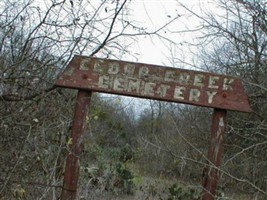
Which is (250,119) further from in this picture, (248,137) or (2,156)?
(2,156)

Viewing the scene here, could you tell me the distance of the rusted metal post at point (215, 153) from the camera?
187 inches

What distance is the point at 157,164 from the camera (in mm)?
15969

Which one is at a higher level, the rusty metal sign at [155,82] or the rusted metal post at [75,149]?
the rusty metal sign at [155,82]

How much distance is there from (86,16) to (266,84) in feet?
15.7

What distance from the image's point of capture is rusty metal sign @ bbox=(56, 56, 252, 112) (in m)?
4.82

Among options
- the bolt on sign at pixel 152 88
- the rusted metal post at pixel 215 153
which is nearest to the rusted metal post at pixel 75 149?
the bolt on sign at pixel 152 88

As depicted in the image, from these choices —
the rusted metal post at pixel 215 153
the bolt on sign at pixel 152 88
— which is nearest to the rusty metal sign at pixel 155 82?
the bolt on sign at pixel 152 88

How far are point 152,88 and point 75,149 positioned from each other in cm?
92

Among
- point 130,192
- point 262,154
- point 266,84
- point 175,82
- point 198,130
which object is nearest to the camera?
point 175,82

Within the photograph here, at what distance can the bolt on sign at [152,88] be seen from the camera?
15.8 feet

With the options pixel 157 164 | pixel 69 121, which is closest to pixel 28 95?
pixel 69 121

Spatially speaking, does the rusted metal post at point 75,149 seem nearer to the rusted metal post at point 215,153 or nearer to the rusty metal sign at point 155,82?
Result: the rusty metal sign at point 155,82

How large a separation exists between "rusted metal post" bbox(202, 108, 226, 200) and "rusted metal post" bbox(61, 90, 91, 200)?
1.20 m

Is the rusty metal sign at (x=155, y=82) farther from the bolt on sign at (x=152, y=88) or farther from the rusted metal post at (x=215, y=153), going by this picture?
the rusted metal post at (x=215, y=153)
